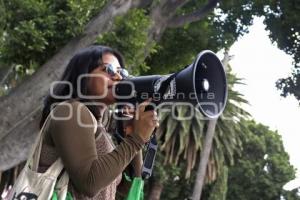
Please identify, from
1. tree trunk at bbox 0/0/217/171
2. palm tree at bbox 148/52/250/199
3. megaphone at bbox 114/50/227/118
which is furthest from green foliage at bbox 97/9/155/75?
palm tree at bbox 148/52/250/199

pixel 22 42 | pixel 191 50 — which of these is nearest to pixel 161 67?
pixel 191 50

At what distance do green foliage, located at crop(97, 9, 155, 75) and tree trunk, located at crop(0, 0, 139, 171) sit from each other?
0.37ft

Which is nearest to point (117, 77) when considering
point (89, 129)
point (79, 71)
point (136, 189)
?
point (79, 71)

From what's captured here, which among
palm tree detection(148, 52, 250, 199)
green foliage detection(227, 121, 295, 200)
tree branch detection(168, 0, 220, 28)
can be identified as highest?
tree branch detection(168, 0, 220, 28)

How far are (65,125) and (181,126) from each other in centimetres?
1981

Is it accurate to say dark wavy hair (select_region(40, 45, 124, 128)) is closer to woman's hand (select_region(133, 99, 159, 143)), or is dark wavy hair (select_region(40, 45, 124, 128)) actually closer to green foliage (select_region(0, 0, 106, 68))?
woman's hand (select_region(133, 99, 159, 143))

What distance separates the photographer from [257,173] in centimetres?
2970

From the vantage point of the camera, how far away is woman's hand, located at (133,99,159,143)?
1.97 meters

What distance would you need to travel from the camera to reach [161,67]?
454 inches

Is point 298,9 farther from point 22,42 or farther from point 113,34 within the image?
point 22,42

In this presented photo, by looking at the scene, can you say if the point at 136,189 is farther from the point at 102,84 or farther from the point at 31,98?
the point at 31,98

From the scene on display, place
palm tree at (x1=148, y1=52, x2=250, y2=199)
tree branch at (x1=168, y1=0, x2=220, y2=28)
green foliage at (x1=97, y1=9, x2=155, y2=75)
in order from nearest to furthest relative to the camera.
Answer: green foliage at (x1=97, y1=9, x2=155, y2=75) → tree branch at (x1=168, y1=0, x2=220, y2=28) → palm tree at (x1=148, y1=52, x2=250, y2=199)

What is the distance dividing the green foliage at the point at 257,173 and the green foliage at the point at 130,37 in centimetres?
2157

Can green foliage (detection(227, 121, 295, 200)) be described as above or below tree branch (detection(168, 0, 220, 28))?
below
